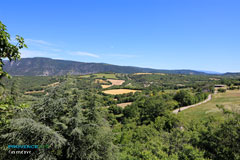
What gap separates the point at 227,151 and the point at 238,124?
126 inches

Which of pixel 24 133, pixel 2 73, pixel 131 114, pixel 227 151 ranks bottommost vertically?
pixel 131 114

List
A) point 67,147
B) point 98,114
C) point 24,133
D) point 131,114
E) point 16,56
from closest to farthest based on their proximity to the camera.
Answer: point 16,56 < point 24,133 < point 67,147 < point 98,114 < point 131,114

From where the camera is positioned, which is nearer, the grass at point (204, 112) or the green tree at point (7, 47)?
the green tree at point (7, 47)

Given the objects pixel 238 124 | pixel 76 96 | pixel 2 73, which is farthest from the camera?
pixel 238 124

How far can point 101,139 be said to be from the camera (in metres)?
9.59

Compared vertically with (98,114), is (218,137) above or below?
below

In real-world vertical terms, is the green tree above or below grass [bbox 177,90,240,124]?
above

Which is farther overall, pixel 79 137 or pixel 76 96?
pixel 76 96

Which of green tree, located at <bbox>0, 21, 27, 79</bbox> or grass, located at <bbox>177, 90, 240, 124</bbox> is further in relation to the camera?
grass, located at <bbox>177, 90, 240, 124</bbox>

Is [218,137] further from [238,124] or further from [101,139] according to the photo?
[101,139]

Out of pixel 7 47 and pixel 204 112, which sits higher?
pixel 7 47

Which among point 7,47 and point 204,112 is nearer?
point 7,47

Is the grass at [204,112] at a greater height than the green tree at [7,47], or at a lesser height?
lesser

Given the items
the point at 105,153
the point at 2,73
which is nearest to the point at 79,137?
the point at 105,153
